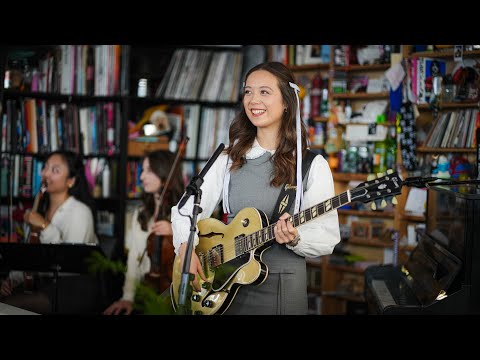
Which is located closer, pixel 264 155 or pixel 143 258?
pixel 264 155

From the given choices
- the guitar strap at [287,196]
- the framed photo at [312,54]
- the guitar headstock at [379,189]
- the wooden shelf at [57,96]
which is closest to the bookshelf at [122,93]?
the wooden shelf at [57,96]

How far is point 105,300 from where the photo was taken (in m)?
4.02

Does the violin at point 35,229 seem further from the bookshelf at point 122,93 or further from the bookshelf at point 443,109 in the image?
the bookshelf at point 443,109

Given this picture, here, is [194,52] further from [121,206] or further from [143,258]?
[143,258]

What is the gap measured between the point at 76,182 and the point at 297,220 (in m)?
2.27

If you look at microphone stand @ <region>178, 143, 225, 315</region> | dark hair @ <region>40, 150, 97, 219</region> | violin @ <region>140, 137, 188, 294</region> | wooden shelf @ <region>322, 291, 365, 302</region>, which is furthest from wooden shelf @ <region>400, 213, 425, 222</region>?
microphone stand @ <region>178, 143, 225, 315</region>

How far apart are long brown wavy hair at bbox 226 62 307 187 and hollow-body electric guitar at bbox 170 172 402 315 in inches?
7.2

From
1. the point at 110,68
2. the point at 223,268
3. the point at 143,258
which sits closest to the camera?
the point at 223,268

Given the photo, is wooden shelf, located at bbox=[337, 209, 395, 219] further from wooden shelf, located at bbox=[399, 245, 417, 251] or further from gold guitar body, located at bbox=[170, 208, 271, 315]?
gold guitar body, located at bbox=[170, 208, 271, 315]

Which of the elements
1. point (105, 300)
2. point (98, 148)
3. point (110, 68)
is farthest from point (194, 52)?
point (105, 300)

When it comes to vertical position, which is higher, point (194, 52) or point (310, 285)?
point (194, 52)

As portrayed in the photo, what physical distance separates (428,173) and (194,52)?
190 cm

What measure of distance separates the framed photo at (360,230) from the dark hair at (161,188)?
152 cm

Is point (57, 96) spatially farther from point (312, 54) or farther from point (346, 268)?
point (346, 268)
